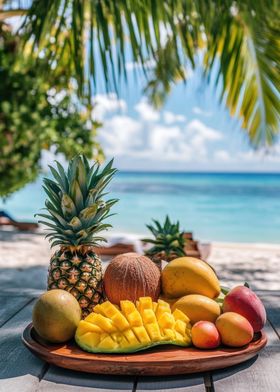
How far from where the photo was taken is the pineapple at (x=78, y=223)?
1805mm

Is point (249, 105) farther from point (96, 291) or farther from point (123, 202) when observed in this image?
point (123, 202)

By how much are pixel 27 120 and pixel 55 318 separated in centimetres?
632

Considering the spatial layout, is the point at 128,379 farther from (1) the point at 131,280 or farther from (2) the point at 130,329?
(1) the point at 131,280

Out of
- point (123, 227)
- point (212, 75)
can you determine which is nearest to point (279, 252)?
point (212, 75)

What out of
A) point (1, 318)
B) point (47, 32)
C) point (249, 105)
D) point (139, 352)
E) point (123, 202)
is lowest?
point (123, 202)

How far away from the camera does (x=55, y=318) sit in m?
1.56

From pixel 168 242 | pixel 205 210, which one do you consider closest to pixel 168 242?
pixel 168 242

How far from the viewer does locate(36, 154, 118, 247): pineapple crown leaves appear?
5.97 feet

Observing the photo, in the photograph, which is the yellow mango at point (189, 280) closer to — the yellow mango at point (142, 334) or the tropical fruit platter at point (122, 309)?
the tropical fruit platter at point (122, 309)

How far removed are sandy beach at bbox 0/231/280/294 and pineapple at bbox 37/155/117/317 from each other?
339 centimetres

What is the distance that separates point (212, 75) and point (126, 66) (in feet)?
2.87

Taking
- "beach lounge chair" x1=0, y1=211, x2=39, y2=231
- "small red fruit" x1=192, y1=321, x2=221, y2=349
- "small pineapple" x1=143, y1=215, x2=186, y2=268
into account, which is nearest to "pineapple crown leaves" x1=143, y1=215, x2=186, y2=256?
"small pineapple" x1=143, y1=215, x2=186, y2=268

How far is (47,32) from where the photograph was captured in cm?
398

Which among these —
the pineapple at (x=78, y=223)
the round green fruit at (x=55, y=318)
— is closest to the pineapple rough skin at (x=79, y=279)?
the pineapple at (x=78, y=223)
